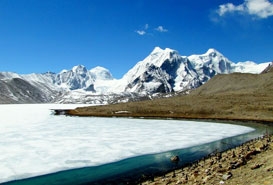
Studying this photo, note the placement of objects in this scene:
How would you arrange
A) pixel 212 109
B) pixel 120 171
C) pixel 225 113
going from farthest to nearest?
pixel 212 109 → pixel 225 113 → pixel 120 171

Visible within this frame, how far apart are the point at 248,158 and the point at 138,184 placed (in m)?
7.25

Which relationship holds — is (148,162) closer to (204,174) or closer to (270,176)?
(204,174)

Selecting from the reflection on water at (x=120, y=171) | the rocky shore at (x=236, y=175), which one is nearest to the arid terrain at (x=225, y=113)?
the rocky shore at (x=236, y=175)

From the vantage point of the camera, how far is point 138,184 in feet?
61.9

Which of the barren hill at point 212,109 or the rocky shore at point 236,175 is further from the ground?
the barren hill at point 212,109

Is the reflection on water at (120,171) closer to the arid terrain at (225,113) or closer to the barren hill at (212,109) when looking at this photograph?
the arid terrain at (225,113)

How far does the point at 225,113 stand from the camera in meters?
87.0

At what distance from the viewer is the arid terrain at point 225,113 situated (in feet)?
54.2

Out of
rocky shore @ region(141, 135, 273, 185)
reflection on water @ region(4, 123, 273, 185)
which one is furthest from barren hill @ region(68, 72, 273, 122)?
rocky shore @ region(141, 135, 273, 185)

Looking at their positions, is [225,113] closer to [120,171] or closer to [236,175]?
[120,171]

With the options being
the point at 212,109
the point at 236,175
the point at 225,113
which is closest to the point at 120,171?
the point at 236,175

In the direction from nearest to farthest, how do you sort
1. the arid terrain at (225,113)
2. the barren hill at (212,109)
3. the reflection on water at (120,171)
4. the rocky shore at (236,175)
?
the rocky shore at (236,175)
the arid terrain at (225,113)
the reflection on water at (120,171)
the barren hill at (212,109)

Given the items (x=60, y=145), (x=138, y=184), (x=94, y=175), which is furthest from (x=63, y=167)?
(x=60, y=145)

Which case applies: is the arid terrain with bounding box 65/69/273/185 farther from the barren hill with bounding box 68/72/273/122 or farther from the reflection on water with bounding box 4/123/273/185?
the reflection on water with bounding box 4/123/273/185
